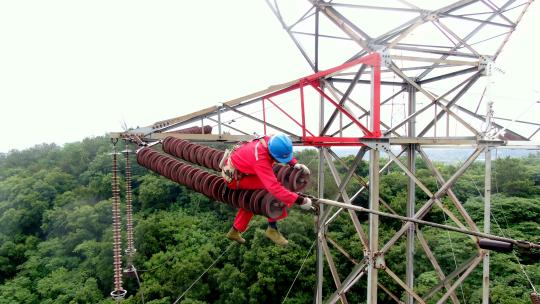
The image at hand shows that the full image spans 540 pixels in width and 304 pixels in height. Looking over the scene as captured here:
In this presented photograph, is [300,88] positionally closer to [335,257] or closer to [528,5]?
[528,5]

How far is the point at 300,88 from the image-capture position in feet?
18.4

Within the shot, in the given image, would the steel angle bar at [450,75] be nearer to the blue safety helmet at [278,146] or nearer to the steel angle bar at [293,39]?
the steel angle bar at [293,39]

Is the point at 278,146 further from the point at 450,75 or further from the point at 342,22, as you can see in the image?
the point at 450,75

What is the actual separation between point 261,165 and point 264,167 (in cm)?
4

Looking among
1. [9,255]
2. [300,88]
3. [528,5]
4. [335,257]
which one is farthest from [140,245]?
[528,5]

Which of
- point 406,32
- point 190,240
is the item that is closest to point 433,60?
point 406,32

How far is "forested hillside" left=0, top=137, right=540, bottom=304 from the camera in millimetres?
15547

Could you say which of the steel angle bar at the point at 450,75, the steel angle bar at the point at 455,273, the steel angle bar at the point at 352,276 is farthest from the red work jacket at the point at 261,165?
the steel angle bar at the point at 450,75

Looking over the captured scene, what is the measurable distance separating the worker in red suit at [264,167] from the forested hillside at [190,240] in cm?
665

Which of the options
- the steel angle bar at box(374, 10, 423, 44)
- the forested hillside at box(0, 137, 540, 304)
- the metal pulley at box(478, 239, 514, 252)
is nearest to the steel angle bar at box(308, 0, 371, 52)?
the steel angle bar at box(374, 10, 423, 44)

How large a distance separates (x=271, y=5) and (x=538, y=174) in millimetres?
20633

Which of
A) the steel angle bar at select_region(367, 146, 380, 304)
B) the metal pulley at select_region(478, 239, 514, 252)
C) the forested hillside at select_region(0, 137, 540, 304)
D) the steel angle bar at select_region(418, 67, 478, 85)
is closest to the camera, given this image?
the metal pulley at select_region(478, 239, 514, 252)

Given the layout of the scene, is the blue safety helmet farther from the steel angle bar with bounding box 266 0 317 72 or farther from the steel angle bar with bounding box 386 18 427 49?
the steel angle bar with bounding box 266 0 317 72

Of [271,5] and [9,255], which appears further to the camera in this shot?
[9,255]
